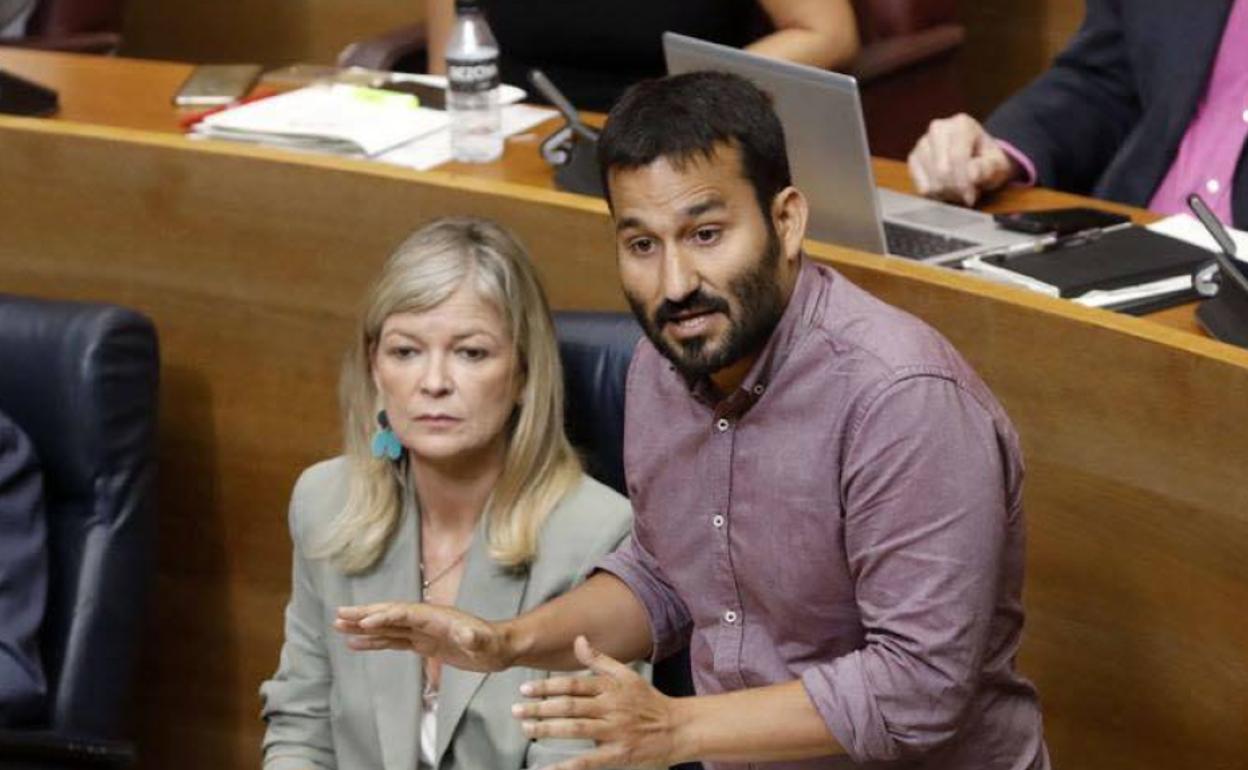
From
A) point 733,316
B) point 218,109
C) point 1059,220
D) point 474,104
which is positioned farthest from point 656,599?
point 218,109

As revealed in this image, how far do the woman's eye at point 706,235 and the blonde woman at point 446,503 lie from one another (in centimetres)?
56

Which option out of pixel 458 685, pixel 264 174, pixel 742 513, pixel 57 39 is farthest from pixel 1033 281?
pixel 57 39

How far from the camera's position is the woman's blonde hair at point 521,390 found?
2168 mm

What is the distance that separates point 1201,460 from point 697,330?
20.6 inches

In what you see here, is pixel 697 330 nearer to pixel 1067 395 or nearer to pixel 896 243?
pixel 1067 395

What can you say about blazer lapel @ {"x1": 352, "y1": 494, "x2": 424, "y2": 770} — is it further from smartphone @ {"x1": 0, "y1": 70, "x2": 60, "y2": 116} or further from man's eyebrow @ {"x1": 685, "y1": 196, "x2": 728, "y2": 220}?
smartphone @ {"x1": 0, "y1": 70, "x2": 60, "y2": 116}

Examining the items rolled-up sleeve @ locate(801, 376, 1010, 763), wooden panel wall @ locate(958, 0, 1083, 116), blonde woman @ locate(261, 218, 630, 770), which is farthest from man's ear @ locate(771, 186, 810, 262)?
wooden panel wall @ locate(958, 0, 1083, 116)

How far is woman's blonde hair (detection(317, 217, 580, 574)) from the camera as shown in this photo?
2.17m

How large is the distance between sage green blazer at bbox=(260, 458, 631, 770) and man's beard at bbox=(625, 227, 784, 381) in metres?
0.52

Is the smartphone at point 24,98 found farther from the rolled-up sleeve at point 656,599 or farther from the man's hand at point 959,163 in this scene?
the rolled-up sleeve at point 656,599

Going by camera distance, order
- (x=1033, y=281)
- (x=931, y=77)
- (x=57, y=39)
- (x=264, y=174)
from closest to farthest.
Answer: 1. (x=1033, y=281)
2. (x=264, y=174)
3. (x=931, y=77)
4. (x=57, y=39)

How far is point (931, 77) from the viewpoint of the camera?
3500 millimetres

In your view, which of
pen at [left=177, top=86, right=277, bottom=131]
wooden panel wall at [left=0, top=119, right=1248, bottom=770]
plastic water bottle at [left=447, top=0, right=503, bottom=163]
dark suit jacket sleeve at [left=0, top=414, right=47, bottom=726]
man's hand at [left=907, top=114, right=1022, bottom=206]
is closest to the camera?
wooden panel wall at [left=0, top=119, right=1248, bottom=770]

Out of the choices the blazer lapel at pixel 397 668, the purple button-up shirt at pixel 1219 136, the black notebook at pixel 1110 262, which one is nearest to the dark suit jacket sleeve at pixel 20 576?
the blazer lapel at pixel 397 668
